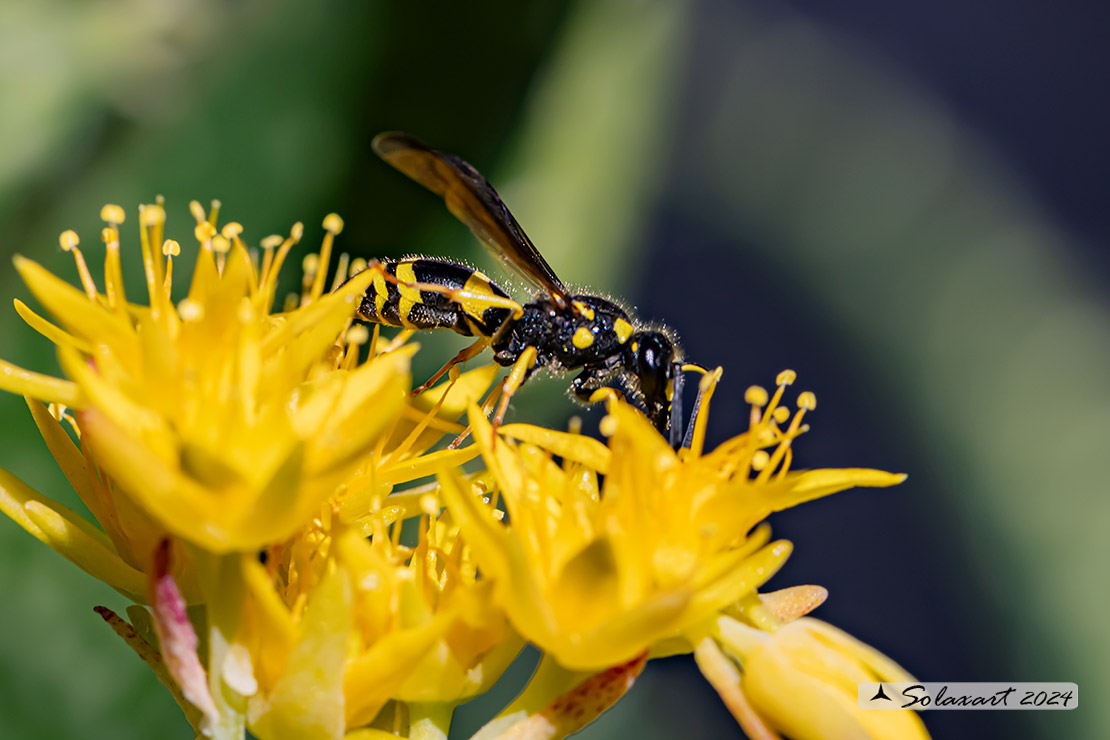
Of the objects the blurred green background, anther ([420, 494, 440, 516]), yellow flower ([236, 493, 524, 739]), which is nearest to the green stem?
yellow flower ([236, 493, 524, 739])

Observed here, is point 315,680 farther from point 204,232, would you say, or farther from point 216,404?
point 204,232

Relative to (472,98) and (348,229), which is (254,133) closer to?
(348,229)

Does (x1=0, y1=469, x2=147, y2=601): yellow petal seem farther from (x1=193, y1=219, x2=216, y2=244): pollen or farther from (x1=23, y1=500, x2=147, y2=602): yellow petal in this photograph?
(x1=193, y1=219, x2=216, y2=244): pollen

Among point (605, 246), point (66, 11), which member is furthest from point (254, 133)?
point (605, 246)

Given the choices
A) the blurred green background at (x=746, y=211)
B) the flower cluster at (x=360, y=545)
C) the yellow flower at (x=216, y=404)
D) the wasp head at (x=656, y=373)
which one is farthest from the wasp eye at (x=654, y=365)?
the yellow flower at (x=216, y=404)

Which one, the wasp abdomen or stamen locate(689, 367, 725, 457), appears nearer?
stamen locate(689, 367, 725, 457)

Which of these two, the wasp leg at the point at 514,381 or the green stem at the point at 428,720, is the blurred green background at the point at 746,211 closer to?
the wasp leg at the point at 514,381
